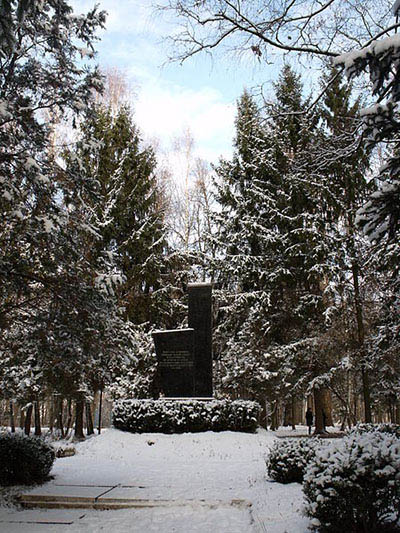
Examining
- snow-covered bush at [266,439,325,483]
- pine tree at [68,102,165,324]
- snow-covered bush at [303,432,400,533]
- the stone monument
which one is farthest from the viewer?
pine tree at [68,102,165,324]

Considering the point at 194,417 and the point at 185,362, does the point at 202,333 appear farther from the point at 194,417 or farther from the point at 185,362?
the point at 194,417

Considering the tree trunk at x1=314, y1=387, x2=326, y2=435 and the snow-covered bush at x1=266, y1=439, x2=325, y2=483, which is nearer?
the snow-covered bush at x1=266, y1=439, x2=325, y2=483

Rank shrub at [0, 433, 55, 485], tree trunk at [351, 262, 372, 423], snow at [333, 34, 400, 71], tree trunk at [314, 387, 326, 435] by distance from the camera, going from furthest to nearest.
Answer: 1. tree trunk at [314, 387, 326, 435]
2. tree trunk at [351, 262, 372, 423]
3. shrub at [0, 433, 55, 485]
4. snow at [333, 34, 400, 71]

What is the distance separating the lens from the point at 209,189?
82.0ft

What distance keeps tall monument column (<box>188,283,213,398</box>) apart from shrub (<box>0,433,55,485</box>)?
6775 mm

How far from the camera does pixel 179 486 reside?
7.17 metres

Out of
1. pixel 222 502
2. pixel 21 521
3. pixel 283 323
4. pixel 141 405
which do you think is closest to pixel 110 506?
pixel 21 521

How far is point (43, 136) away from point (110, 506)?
566cm

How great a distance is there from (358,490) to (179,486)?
388cm

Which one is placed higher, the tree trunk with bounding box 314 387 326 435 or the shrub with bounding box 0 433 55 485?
the shrub with bounding box 0 433 55 485

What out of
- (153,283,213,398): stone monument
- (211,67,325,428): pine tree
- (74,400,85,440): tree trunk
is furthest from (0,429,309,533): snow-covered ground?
(211,67,325,428): pine tree

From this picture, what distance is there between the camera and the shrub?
7.08 m

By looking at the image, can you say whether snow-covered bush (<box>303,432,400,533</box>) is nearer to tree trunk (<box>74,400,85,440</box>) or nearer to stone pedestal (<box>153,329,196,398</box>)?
stone pedestal (<box>153,329,196,398</box>)

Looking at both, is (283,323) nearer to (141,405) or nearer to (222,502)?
(141,405)
